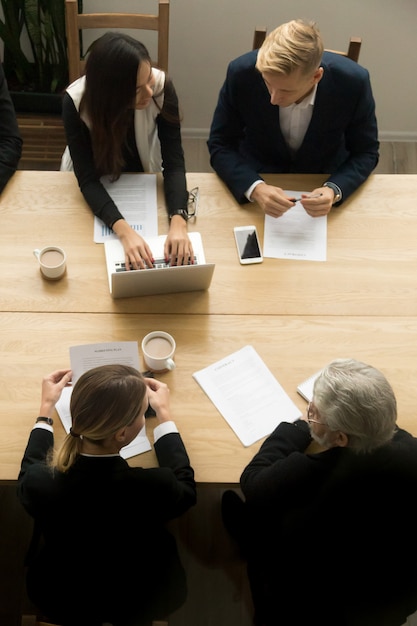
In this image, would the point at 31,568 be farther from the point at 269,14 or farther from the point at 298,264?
the point at 269,14

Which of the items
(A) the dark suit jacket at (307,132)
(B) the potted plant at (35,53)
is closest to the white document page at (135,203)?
(A) the dark suit jacket at (307,132)

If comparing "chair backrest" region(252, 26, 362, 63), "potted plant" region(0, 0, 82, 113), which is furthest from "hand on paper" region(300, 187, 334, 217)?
"potted plant" region(0, 0, 82, 113)

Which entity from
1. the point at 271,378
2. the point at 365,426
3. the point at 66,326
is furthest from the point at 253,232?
the point at 365,426

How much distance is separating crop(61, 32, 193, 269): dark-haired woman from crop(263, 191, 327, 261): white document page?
0.29 meters

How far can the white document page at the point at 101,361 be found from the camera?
171cm

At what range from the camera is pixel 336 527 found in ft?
5.07

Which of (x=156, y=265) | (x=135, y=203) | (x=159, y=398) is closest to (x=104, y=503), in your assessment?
(x=159, y=398)

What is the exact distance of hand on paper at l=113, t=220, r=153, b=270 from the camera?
6.56 ft

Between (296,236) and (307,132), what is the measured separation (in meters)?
0.47

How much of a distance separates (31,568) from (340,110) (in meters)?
1.81

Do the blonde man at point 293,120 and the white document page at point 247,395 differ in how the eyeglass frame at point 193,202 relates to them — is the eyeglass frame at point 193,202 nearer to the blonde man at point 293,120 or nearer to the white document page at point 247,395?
the blonde man at point 293,120

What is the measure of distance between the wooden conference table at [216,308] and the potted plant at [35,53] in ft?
3.44

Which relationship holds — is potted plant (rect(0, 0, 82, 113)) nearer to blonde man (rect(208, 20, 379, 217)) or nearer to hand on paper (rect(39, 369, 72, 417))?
blonde man (rect(208, 20, 379, 217))

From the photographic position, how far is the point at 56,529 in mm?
1529
